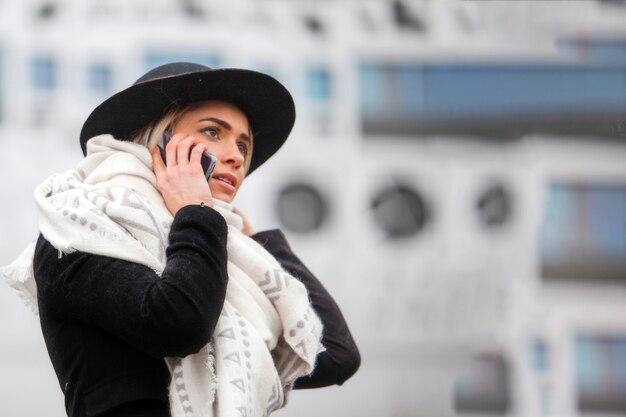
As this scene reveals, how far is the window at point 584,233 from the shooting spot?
11.1 ft

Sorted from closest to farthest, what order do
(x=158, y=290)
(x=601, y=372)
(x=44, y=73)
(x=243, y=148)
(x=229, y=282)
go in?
1. (x=158, y=290)
2. (x=229, y=282)
3. (x=243, y=148)
4. (x=44, y=73)
5. (x=601, y=372)

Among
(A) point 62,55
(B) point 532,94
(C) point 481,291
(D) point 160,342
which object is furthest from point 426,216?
(D) point 160,342

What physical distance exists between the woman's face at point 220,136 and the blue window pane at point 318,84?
2096 mm

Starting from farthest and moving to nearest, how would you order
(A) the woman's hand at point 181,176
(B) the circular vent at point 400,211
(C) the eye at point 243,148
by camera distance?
1. (B) the circular vent at point 400,211
2. (C) the eye at point 243,148
3. (A) the woman's hand at point 181,176

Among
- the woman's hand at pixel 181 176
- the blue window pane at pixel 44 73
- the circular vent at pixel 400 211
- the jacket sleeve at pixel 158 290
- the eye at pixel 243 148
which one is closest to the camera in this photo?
the jacket sleeve at pixel 158 290

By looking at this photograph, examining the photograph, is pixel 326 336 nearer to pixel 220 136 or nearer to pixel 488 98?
pixel 220 136

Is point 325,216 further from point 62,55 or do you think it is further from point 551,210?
point 62,55

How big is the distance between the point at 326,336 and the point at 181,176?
0.98 feet

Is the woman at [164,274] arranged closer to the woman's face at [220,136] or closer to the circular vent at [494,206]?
the woman's face at [220,136]

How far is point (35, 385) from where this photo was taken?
311 cm

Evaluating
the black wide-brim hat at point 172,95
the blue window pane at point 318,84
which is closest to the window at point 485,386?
the blue window pane at point 318,84

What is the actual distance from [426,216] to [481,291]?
29 cm

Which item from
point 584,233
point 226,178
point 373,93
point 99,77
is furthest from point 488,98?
point 226,178

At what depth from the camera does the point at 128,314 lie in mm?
1013
